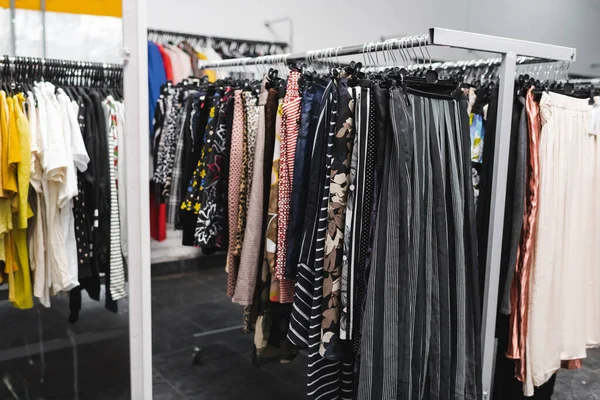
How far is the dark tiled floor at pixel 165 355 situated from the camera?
6.18 feet

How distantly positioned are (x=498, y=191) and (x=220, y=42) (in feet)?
11.6

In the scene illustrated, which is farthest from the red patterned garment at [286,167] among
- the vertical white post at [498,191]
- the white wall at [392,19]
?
the white wall at [392,19]

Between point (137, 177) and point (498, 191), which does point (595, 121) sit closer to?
point (498, 191)

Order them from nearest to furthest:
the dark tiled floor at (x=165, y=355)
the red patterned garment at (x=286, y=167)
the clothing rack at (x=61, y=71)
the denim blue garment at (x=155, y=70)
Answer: the clothing rack at (x=61, y=71) → the dark tiled floor at (x=165, y=355) → the red patterned garment at (x=286, y=167) → the denim blue garment at (x=155, y=70)

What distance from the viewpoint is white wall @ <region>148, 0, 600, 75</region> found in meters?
5.04

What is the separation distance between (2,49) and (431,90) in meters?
1.25

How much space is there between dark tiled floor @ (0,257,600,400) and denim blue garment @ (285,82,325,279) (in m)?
0.57

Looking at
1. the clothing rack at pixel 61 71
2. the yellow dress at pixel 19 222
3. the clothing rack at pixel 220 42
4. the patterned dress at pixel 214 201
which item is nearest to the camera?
the clothing rack at pixel 61 71

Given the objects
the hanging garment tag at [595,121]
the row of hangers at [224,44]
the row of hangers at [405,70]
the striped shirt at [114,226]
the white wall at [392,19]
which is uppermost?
the white wall at [392,19]

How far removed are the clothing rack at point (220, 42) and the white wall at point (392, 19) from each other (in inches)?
3.6

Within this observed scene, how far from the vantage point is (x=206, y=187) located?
241 cm

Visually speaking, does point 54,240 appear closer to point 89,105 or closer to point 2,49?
point 89,105

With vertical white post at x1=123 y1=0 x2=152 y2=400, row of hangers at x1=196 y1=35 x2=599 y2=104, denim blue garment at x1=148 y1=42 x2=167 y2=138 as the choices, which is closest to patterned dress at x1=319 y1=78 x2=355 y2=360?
row of hangers at x1=196 y1=35 x2=599 y2=104

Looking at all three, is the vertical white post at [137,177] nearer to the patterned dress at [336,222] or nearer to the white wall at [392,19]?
the patterned dress at [336,222]
